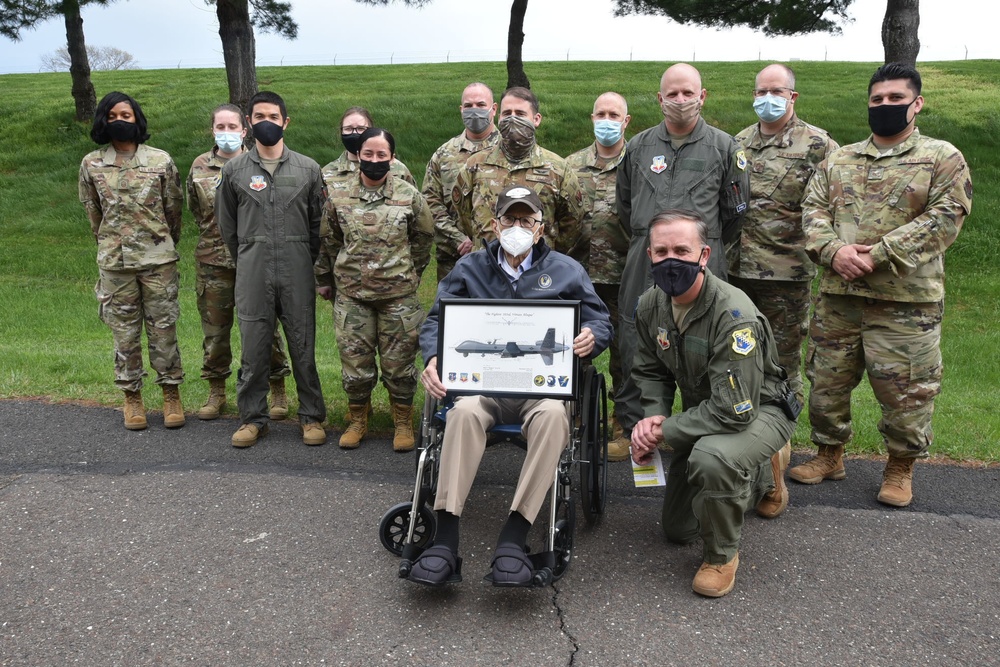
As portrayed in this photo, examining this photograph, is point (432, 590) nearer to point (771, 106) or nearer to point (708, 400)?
point (708, 400)

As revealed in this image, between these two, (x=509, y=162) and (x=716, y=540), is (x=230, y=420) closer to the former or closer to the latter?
(x=509, y=162)

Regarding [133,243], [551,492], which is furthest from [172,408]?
[551,492]

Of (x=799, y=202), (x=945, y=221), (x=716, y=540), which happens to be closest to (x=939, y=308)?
(x=945, y=221)

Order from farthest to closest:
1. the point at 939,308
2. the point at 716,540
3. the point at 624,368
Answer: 1. the point at 624,368
2. the point at 939,308
3. the point at 716,540

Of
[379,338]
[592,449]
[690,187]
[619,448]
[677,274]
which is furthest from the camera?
[379,338]

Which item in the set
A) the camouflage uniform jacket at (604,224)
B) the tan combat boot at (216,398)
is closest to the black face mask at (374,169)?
the camouflage uniform jacket at (604,224)

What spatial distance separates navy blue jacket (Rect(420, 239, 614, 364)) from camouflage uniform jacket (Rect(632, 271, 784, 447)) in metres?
0.33

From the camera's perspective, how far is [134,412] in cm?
612

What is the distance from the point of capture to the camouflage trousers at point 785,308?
552 cm

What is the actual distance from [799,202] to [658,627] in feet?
9.92

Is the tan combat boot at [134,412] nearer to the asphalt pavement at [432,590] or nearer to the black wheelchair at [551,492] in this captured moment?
the asphalt pavement at [432,590]

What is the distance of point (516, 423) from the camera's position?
4.18 m

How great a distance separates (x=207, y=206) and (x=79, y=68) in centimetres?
1391

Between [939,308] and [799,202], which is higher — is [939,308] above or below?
below
